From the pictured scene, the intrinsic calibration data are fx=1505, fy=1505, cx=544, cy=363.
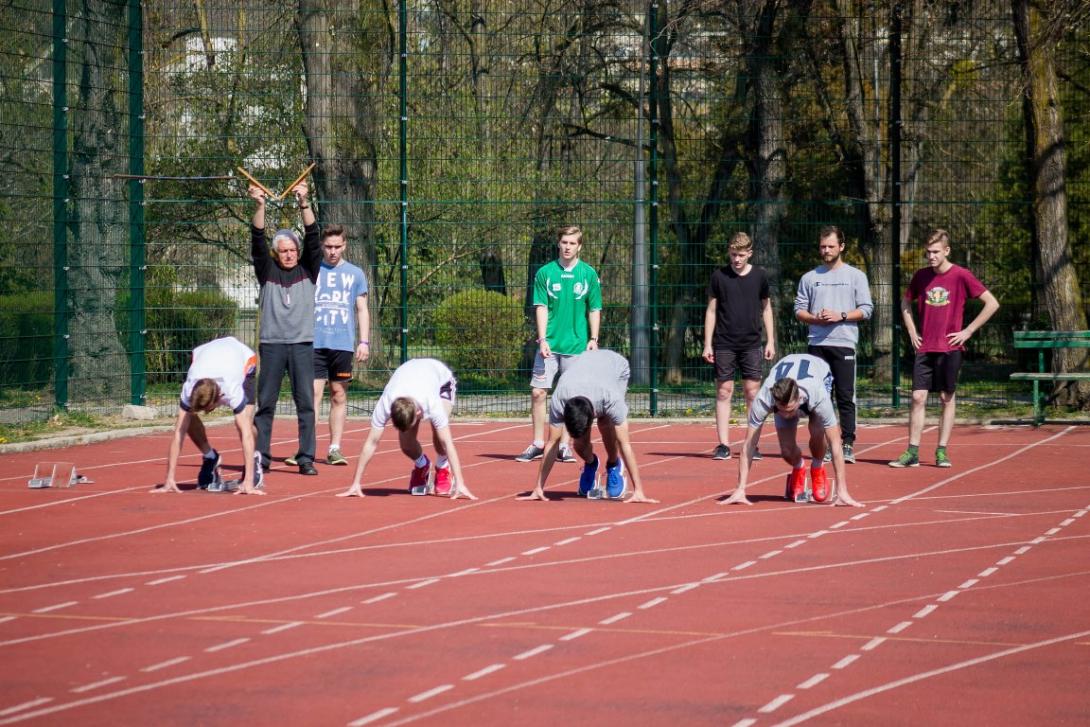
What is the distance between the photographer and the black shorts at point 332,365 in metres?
13.7

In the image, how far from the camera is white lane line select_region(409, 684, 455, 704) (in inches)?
239

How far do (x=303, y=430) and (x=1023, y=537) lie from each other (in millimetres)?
6252

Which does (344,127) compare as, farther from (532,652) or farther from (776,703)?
(776,703)

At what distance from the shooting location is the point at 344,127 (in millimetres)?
19594

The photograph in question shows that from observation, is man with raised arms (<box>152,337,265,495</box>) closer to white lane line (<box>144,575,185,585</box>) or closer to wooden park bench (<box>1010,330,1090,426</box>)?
white lane line (<box>144,575,185,585</box>)

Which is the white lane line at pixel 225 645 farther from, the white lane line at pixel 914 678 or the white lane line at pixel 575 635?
the white lane line at pixel 914 678

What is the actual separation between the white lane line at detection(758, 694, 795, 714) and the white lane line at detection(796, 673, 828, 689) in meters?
0.15

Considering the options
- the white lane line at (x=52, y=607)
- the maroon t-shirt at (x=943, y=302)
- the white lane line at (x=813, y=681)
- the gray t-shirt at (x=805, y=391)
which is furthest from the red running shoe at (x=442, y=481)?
the white lane line at (x=813, y=681)

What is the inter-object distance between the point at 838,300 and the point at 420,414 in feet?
15.3

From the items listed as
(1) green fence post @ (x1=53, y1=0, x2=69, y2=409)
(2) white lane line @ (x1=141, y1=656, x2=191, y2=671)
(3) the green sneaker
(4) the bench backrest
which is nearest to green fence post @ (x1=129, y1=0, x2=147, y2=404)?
(1) green fence post @ (x1=53, y1=0, x2=69, y2=409)

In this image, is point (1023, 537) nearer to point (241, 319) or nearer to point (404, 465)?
point (404, 465)

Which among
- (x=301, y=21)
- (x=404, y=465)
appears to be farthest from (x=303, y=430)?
(x=301, y=21)

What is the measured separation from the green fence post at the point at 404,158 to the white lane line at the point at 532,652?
12052 mm

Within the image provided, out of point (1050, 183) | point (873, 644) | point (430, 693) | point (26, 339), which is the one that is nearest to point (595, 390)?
point (873, 644)
